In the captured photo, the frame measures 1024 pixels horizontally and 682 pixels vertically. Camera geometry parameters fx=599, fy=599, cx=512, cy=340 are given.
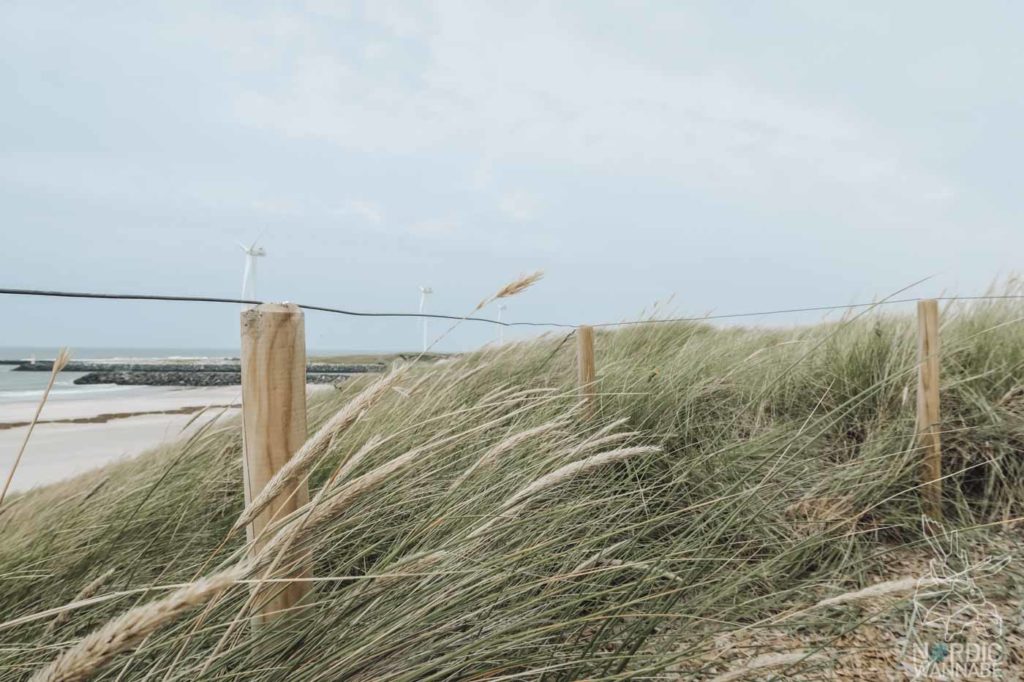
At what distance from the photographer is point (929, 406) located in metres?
2.79

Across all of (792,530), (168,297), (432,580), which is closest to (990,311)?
(792,530)

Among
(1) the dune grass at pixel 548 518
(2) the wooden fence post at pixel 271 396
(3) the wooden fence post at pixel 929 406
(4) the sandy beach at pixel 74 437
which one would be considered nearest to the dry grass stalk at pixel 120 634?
(1) the dune grass at pixel 548 518

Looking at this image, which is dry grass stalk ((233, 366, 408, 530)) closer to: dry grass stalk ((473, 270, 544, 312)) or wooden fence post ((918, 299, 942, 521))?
dry grass stalk ((473, 270, 544, 312))

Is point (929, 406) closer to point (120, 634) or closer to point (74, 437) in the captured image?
point (120, 634)

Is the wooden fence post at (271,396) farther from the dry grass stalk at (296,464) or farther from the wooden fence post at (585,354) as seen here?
the wooden fence post at (585,354)

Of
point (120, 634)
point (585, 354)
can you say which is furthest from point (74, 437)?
point (120, 634)

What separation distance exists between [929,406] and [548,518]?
212cm

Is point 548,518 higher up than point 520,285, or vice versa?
point 520,285

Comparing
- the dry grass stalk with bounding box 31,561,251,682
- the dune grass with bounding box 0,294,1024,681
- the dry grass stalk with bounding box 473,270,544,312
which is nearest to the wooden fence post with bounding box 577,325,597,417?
the dune grass with bounding box 0,294,1024,681

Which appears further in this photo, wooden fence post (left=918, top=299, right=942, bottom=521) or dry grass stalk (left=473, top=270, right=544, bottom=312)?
wooden fence post (left=918, top=299, right=942, bottom=521)

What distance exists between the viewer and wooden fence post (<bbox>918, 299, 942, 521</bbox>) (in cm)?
263

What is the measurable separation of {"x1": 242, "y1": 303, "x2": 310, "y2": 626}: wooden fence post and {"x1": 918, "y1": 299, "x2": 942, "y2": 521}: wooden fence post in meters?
2.60

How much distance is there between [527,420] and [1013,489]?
2284 millimetres

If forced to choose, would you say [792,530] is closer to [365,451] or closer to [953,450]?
[953,450]
